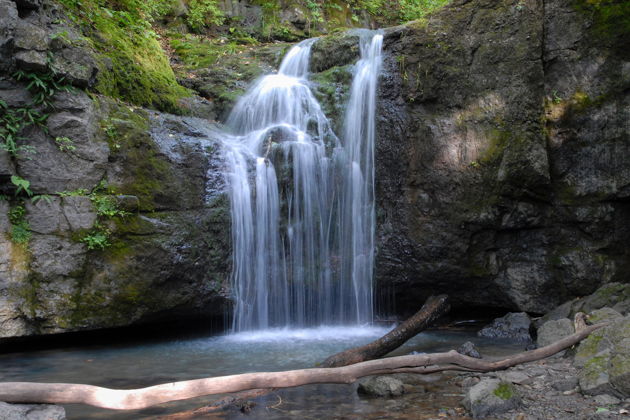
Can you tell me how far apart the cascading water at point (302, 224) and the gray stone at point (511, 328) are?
6.80 ft

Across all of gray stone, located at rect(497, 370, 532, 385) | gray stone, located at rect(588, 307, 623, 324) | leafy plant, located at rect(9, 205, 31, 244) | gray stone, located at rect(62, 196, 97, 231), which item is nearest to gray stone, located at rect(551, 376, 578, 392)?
gray stone, located at rect(497, 370, 532, 385)

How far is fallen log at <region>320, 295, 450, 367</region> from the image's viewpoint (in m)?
5.28

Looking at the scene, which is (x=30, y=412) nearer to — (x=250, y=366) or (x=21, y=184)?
(x=250, y=366)

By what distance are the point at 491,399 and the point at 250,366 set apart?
10.2 ft

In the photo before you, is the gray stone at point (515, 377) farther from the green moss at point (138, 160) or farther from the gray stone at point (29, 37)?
the gray stone at point (29, 37)

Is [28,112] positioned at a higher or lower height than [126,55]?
lower

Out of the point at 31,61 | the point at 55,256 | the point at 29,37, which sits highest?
the point at 29,37

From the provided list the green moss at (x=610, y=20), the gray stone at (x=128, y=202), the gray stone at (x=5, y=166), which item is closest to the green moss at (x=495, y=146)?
the green moss at (x=610, y=20)

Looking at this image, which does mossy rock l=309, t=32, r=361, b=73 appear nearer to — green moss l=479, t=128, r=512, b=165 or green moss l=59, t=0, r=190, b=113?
green moss l=59, t=0, r=190, b=113

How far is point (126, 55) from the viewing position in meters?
8.85

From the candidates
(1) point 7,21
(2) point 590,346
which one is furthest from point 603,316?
(1) point 7,21

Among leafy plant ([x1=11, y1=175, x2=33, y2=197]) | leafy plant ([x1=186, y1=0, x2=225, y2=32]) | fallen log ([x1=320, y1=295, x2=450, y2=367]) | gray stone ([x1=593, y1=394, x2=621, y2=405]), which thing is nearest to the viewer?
gray stone ([x1=593, y1=394, x2=621, y2=405])

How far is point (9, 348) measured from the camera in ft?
22.5

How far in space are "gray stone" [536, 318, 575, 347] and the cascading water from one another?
3.04 m
